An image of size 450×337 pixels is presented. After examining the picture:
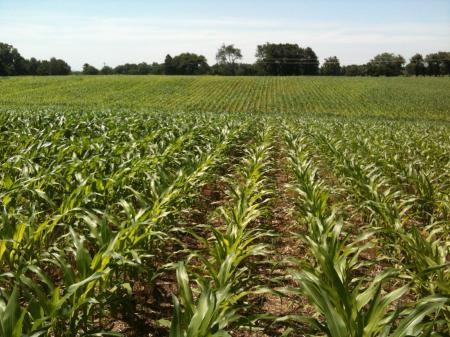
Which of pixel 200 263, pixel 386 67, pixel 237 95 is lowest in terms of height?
pixel 200 263

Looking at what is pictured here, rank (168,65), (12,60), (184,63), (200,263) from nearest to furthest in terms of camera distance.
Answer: (200,263) < (12,60) < (184,63) < (168,65)

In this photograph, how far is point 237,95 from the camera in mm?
48312

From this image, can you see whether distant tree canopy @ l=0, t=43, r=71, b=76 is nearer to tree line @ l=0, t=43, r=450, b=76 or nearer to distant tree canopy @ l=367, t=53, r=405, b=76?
tree line @ l=0, t=43, r=450, b=76

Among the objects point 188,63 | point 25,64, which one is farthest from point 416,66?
point 25,64

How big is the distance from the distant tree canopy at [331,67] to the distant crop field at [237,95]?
48641 millimetres

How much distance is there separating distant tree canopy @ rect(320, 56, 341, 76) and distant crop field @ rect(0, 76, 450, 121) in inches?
1915

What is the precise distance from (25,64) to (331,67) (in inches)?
3232

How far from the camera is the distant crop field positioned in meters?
39.1

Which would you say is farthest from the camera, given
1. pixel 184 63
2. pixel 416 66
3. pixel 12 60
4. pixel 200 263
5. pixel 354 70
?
pixel 354 70

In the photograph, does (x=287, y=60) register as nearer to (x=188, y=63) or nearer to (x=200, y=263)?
(x=188, y=63)

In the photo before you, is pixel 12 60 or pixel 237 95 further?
pixel 12 60

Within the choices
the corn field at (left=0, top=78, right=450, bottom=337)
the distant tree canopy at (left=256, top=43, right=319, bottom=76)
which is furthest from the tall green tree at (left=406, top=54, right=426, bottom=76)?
the corn field at (left=0, top=78, right=450, bottom=337)

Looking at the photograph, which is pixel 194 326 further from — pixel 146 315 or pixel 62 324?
pixel 146 315

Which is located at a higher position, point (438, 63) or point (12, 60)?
point (12, 60)
